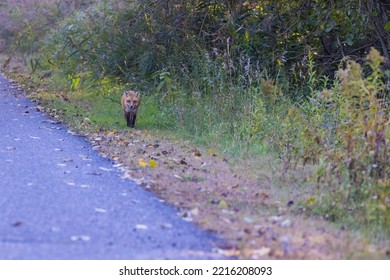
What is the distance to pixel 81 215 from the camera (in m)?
7.14

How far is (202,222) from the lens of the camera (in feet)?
23.0

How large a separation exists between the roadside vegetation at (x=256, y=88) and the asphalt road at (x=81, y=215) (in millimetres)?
555

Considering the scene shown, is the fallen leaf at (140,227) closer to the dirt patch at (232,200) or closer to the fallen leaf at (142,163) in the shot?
the dirt patch at (232,200)

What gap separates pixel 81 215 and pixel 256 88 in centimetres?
628

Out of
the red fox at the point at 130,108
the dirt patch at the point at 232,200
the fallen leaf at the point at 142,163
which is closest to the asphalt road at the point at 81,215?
the dirt patch at the point at 232,200

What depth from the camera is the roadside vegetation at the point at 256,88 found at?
841 cm

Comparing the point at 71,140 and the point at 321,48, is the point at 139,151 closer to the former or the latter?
the point at 71,140

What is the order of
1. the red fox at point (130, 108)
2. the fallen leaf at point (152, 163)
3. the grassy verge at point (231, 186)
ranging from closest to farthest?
the grassy verge at point (231, 186) → the fallen leaf at point (152, 163) → the red fox at point (130, 108)

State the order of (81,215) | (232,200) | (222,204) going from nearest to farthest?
(81,215), (222,204), (232,200)

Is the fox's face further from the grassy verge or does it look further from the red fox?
the grassy verge

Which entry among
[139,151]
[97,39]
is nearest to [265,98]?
[139,151]

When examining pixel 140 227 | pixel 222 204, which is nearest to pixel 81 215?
pixel 140 227

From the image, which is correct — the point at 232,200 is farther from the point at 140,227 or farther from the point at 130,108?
the point at 130,108

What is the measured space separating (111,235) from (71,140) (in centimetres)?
587
